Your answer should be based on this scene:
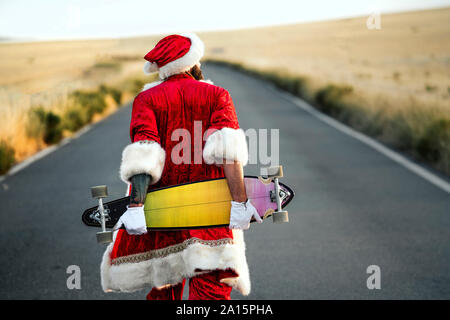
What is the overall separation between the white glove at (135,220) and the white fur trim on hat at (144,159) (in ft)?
0.57

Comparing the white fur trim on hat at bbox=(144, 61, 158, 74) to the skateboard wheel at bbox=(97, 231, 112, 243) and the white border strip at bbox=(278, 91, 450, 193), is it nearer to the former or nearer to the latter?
the skateboard wheel at bbox=(97, 231, 112, 243)

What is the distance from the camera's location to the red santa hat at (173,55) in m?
2.67

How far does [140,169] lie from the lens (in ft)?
8.25

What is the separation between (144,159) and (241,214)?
20.8 inches

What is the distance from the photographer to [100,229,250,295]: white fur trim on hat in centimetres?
261

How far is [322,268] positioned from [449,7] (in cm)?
10657

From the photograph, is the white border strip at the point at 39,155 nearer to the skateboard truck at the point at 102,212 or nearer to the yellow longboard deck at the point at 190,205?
the skateboard truck at the point at 102,212

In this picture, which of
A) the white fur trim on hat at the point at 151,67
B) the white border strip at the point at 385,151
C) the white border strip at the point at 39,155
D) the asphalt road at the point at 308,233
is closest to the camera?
the white fur trim on hat at the point at 151,67

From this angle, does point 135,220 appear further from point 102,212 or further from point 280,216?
point 280,216

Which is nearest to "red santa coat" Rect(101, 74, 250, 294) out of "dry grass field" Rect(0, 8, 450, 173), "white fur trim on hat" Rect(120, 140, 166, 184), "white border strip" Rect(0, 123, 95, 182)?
"white fur trim on hat" Rect(120, 140, 166, 184)

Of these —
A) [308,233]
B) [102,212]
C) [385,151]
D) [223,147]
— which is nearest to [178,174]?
[223,147]

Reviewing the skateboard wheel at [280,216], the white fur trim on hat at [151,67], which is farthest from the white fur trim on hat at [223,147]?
the white fur trim on hat at [151,67]

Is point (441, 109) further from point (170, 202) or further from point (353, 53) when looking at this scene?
point (353, 53)
